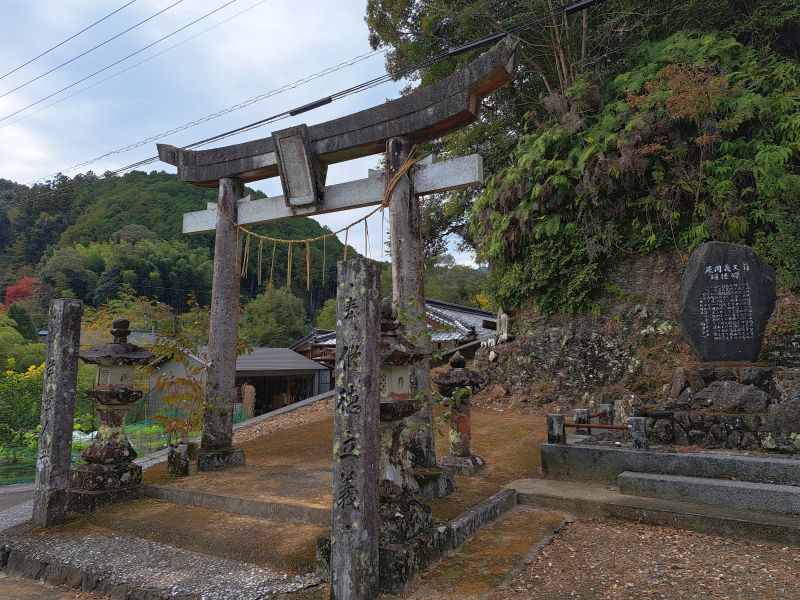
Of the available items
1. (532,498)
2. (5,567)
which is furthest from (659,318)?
(5,567)

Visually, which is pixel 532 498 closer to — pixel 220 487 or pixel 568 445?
pixel 568 445

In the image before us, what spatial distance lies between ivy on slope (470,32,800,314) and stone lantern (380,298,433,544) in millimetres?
9499

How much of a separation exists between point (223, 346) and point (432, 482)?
4.17 meters

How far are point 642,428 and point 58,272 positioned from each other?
45036 mm

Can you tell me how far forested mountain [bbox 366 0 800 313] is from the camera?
452 inches

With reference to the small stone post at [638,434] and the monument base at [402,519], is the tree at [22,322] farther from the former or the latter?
the small stone post at [638,434]

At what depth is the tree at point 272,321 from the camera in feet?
116

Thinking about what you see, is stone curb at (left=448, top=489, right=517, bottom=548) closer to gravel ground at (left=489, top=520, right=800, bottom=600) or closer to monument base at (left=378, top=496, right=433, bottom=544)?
monument base at (left=378, top=496, right=433, bottom=544)

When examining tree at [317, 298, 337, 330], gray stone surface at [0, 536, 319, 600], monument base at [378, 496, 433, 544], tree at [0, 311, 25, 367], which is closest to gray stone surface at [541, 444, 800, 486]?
monument base at [378, 496, 433, 544]

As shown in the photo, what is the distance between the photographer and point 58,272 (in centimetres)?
3938

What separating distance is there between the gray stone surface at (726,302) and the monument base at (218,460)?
7700mm

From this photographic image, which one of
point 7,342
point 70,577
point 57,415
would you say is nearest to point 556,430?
point 70,577

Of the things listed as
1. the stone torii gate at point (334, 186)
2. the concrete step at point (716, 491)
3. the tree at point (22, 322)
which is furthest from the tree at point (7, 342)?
the concrete step at point (716, 491)

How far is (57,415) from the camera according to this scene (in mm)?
5777
